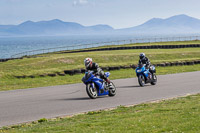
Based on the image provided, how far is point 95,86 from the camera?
566 inches

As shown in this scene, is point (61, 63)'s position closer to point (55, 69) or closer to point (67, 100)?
point (55, 69)

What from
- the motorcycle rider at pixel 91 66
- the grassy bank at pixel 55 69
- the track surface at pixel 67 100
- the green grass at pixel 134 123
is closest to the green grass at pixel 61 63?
the grassy bank at pixel 55 69

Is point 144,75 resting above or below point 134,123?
above

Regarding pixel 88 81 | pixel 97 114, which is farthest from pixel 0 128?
pixel 88 81

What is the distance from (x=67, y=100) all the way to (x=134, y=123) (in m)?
6.11

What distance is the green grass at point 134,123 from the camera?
7543mm

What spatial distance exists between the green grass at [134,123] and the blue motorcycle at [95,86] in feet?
11.2

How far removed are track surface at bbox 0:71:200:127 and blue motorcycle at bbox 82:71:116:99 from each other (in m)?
0.23

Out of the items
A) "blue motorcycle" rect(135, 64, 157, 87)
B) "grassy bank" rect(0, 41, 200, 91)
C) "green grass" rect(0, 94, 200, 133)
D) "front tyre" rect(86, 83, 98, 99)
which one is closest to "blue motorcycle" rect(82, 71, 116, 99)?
"front tyre" rect(86, 83, 98, 99)

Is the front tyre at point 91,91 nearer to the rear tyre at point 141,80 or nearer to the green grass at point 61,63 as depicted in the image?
the rear tyre at point 141,80

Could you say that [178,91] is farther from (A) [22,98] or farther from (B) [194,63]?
(B) [194,63]

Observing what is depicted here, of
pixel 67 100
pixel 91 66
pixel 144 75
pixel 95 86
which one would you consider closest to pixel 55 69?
pixel 144 75

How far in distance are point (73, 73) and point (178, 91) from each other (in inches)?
458

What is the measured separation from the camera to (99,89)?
14.4m
